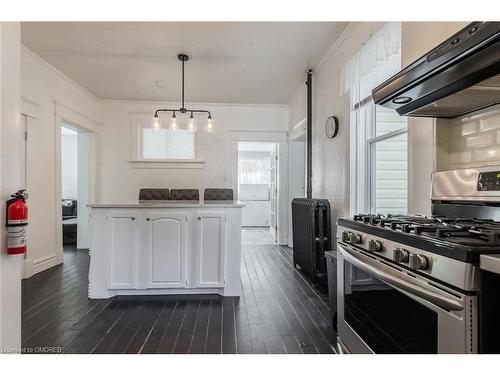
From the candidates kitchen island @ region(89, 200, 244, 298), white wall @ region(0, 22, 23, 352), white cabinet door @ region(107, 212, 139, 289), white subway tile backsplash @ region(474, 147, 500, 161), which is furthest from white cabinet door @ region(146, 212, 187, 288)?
white subway tile backsplash @ region(474, 147, 500, 161)

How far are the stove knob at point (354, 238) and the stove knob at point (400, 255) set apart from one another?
0.29 m

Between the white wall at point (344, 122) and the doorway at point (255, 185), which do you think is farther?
the doorway at point (255, 185)

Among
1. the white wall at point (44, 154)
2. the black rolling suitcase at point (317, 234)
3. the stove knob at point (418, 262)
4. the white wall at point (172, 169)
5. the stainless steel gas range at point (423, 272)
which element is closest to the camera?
the stainless steel gas range at point (423, 272)

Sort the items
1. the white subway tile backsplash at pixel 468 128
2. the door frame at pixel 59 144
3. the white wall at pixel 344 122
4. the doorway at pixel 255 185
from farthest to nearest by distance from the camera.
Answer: the doorway at pixel 255 185
the door frame at pixel 59 144
the white wall at pixel 344 122
the white subway tile backsplash at pixel 468 128

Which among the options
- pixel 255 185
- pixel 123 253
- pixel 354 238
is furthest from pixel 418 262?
pixel 255 185

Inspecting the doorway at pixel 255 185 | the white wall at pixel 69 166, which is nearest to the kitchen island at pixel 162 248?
the doorway at pixel 255 185

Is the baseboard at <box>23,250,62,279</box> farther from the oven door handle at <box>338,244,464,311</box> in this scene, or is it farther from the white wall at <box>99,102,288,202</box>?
the oven door handle at <box>338,244,464,311</box>

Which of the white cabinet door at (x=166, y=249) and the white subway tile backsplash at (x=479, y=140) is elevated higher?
the white subway tile backsplash at (x=479, y=140)

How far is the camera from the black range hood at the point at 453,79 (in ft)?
3.35

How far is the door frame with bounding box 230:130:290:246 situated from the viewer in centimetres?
547

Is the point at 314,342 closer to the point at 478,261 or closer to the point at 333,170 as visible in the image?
the point at 478,261

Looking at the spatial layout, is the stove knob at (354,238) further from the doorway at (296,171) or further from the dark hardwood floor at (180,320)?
the doorway at (296,171)
